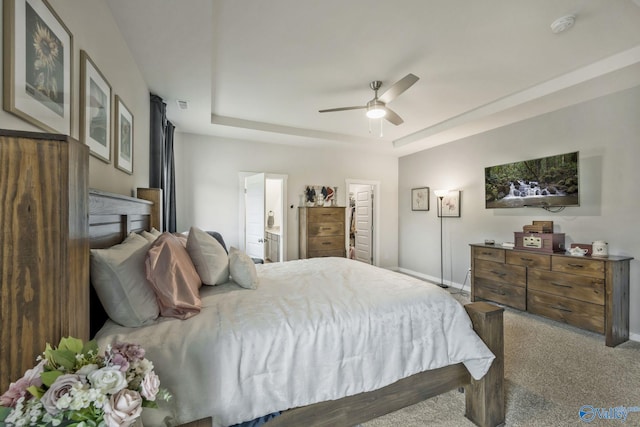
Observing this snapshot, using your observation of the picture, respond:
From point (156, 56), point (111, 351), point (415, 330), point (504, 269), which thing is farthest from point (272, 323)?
point (504, 269)

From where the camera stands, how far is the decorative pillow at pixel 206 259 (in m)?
1.73

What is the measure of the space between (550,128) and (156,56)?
4415 mm

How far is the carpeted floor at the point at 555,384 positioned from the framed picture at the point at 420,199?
2718mm

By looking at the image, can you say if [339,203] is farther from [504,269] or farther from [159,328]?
[159,328]

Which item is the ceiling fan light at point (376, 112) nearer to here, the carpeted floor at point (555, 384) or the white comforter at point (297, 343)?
the white comforter at point (297, 343)

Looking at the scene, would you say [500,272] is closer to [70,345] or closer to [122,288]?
[122,288]

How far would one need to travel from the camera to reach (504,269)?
345 cm

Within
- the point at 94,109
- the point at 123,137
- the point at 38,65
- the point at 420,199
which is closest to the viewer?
the point at 38,65

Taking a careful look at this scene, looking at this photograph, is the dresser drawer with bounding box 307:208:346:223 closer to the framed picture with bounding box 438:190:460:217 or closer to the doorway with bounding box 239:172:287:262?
the doorway with bounding box 239:172:287:262

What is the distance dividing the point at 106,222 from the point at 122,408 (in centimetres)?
116

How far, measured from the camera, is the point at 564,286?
9.43 feet

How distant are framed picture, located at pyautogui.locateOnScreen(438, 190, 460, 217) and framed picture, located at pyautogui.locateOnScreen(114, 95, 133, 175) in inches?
177

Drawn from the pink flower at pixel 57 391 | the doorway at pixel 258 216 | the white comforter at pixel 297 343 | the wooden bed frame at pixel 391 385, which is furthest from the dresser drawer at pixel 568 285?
the pink flower at pixel 57 391

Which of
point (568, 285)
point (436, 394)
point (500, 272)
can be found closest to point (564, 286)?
point (568, 285)
